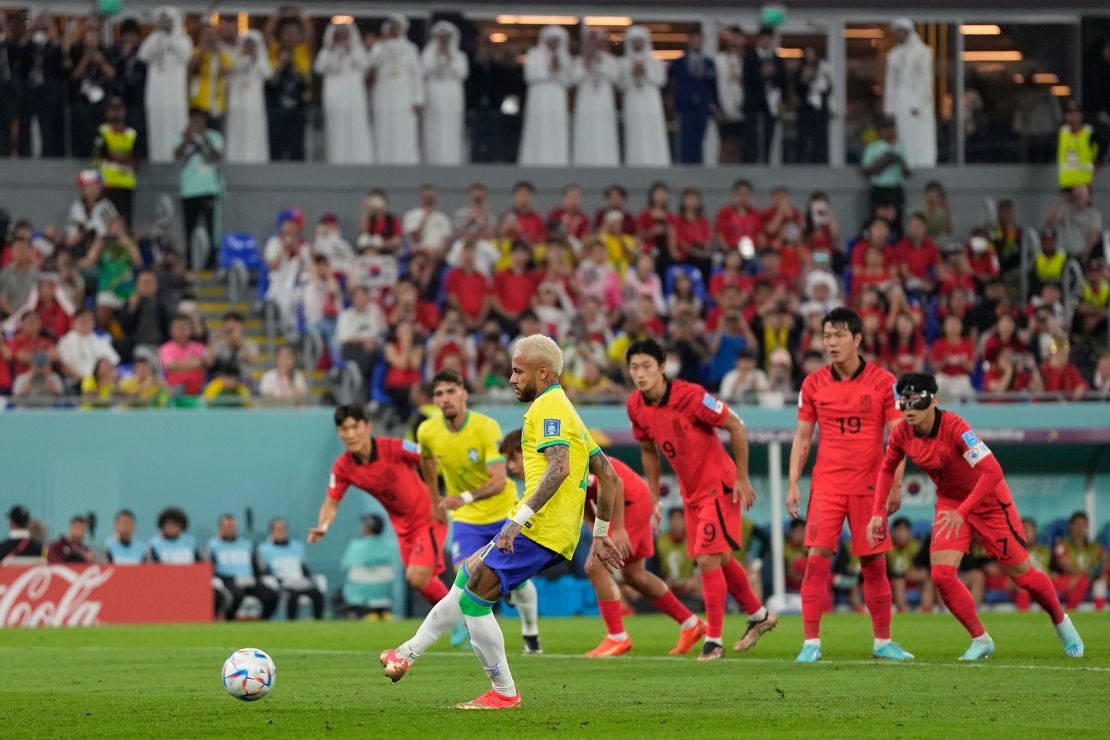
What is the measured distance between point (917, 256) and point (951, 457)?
52.5 feet

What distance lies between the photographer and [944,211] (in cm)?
3017

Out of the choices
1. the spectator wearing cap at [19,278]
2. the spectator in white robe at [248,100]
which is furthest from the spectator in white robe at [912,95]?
the spectator wearing cap at [19,278]

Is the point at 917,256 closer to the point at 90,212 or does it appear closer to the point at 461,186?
the point at 461,186

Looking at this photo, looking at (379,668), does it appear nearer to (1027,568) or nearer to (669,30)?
(1027,568)

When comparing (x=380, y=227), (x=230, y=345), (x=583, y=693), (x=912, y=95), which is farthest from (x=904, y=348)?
(x=583, y=693)

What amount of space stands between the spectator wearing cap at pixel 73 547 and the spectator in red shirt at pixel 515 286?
22.5ft

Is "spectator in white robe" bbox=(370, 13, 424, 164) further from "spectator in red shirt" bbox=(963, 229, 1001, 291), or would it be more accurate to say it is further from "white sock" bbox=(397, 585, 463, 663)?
"white sock" bbox=(397, 585, 463, 663)

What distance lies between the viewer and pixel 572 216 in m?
28.6

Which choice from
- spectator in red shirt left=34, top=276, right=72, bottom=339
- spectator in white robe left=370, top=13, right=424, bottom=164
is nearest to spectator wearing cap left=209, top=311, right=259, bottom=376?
spectator in red shirt left=34, top=276, right=72, bottom=339

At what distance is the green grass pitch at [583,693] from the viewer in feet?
30.0

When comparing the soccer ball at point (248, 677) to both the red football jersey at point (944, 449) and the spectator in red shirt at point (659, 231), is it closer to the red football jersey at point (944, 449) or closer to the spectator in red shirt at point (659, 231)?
the red football jersey at point (944, 449)

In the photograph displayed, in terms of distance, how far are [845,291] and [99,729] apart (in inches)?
808

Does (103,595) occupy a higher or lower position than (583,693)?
lower

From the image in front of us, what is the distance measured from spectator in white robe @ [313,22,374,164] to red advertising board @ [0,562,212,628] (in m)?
10.4
